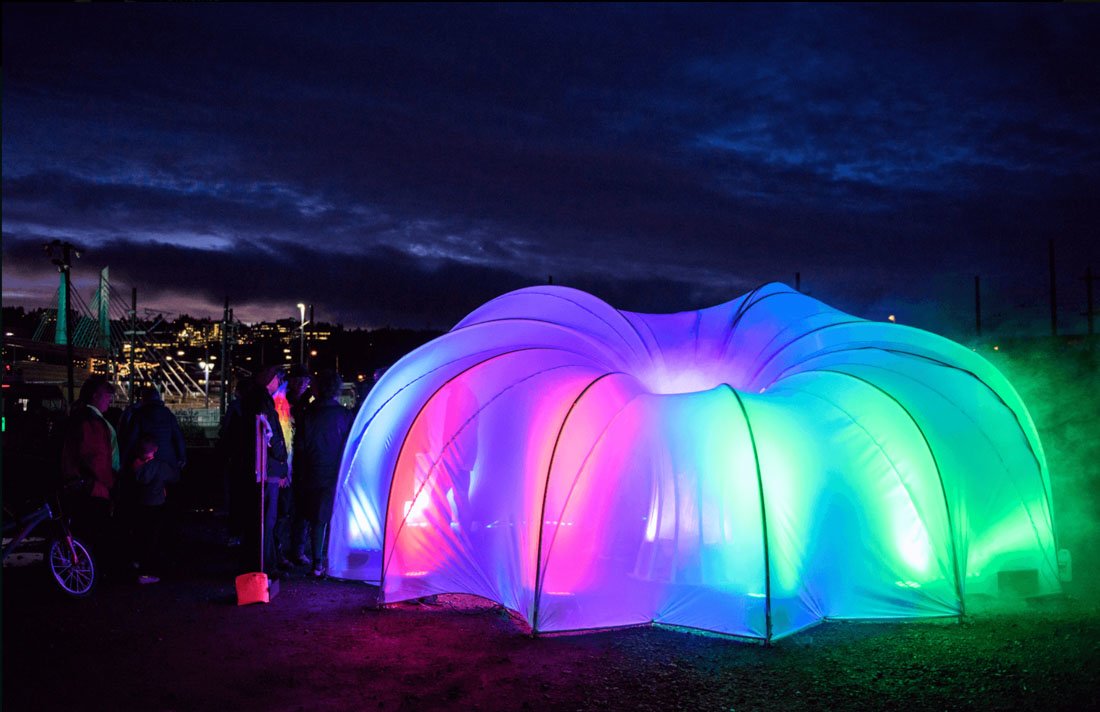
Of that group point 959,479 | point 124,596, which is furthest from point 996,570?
point 124,596

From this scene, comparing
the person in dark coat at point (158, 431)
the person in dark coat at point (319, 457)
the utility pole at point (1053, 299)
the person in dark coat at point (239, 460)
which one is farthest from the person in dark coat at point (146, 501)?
the utility pole at point (1053, 299)

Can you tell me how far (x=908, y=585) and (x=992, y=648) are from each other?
0.82 meters

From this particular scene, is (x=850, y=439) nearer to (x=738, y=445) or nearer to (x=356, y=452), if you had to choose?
(x=738, y=445)

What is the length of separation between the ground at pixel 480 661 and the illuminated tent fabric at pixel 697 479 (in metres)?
0.31

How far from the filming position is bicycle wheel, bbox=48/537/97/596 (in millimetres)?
7348

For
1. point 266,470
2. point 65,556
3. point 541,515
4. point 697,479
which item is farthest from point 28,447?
point 697,479

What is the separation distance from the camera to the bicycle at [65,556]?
289 inches

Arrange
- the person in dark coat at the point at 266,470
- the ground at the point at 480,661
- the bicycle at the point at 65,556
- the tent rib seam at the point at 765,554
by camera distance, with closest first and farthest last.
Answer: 1. the ground at the point at 480,661
2. the tent rib seam at the point at 765,554
3. the bicycle at the point at 65,556
4. the person in dark coat at the point at 266,470

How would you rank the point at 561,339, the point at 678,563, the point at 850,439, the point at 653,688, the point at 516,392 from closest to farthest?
1. the point at 653,688
2. the point at 678,563
3. the point at 850,439
4. the point at 516,392
5. the point at 561,339

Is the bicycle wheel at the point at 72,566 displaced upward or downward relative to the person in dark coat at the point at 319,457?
downward

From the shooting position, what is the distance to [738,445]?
6395 mm

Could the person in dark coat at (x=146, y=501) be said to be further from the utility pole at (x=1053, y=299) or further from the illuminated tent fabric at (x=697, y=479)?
the utility pole at (x=1053, y=299)

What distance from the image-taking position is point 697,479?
252 inches

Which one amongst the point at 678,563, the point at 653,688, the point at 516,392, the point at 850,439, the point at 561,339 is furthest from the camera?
the point at 561,339
